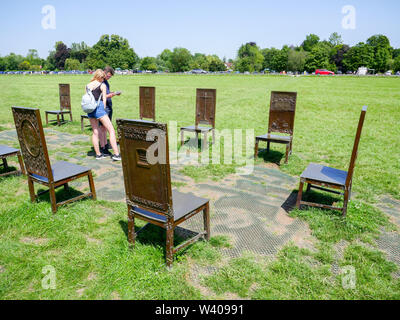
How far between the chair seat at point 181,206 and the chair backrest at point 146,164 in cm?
12

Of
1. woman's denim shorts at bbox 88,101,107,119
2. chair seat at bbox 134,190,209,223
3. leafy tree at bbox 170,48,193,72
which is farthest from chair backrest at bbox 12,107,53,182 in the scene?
leafy tree at bbox 170,48,193,72

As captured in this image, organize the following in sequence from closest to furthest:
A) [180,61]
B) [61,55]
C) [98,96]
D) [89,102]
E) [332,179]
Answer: [332,179]
[89,102]
[98,96]
[180,61]
[61,55]

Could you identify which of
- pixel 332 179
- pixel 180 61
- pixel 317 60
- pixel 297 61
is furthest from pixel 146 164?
pixel 180 61

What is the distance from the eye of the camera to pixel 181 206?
11.1ft

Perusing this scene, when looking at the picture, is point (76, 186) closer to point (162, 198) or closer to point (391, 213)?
point (162, 198)

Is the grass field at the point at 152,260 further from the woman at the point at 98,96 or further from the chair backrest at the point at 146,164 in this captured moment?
the woman at the point at 98,96

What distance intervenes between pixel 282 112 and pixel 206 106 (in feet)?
7.79

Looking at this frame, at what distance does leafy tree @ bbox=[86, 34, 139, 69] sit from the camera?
110250 millimetres

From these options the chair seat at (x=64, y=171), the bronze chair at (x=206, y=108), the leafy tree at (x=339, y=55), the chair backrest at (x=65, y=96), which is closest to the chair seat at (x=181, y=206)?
the chair seat at (x=64, y=171)

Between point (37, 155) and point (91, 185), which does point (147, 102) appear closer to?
point (91, 185)

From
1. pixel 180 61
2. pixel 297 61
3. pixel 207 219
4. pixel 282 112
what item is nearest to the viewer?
pixel 207 219

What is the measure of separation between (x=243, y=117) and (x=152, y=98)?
16.5ft

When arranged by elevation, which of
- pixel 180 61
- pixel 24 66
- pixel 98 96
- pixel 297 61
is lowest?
pixel 98 96

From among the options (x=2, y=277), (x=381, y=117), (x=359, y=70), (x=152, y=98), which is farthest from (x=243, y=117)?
(x=359, y=70)
